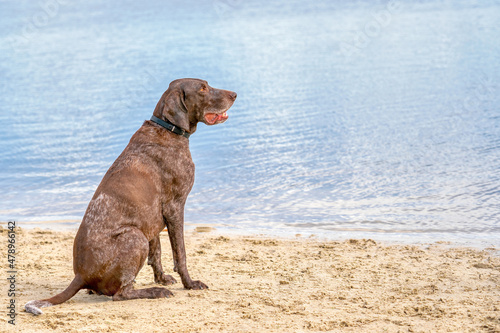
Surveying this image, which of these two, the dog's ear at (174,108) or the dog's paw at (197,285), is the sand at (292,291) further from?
the dog's ear at (174,108)

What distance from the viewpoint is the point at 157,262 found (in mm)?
6004

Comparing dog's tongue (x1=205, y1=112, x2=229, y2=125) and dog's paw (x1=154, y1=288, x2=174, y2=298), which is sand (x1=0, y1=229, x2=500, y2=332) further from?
dog's tongue (x1=205, y1=112, x2=229, y2=125)

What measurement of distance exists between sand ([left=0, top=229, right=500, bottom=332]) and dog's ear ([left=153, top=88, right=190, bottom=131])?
4.95 feet

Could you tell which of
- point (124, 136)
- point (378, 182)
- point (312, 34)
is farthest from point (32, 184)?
point (312, 34)

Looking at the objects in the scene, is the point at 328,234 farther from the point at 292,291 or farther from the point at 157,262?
the point at 157,262

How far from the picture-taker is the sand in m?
4.93

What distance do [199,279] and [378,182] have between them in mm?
4605

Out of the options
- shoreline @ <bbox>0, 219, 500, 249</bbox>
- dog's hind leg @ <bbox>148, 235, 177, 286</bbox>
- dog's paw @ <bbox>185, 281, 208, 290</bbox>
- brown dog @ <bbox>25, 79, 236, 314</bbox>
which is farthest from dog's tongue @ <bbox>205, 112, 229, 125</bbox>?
shoreline @ <bbox>0, 219, 500, 249</bbox>

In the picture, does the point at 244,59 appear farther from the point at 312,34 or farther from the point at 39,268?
the point at 39,268

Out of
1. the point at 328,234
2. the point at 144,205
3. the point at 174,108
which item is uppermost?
the point at 174,108

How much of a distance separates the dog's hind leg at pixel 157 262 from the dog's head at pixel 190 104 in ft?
3.53

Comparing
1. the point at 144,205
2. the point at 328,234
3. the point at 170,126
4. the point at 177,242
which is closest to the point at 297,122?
the point at 328,234

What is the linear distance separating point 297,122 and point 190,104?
839 centimetres

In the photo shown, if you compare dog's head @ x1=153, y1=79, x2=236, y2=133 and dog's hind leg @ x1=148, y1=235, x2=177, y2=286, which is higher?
dog's head @ x1=153, y1=79, x2=236, y2=133
